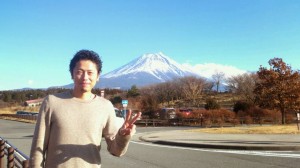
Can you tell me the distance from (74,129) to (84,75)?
48cm

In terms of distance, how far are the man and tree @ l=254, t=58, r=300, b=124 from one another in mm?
34887

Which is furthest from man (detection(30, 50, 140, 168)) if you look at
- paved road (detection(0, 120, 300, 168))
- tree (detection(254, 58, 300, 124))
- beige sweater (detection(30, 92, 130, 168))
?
tree (detection(254, 58, 300, 124))

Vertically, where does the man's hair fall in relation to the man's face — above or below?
above

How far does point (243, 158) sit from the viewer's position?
11906mm

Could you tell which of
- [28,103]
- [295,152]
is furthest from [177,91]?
[295,152]

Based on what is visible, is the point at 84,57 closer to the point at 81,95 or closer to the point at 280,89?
the point at 81,95

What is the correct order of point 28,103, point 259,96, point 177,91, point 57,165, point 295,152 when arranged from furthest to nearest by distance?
point 28,103 → point 177,91 → point 259,96 → point 295,152 → point 57,165

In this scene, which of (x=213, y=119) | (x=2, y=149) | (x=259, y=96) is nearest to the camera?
(x=2, y=149)

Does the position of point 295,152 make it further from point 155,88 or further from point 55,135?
point 155,88

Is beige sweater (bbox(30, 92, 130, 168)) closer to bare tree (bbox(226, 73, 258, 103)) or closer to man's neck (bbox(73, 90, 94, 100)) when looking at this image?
man's neck (bbox(73, 90, 94, 100))

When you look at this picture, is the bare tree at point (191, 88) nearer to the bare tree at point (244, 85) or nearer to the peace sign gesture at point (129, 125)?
the bare tree at point (244, 85)

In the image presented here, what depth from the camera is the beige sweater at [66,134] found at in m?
2.94

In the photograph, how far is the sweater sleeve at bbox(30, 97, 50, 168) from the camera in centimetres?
291

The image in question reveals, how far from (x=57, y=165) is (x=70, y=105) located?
0.49 metres
